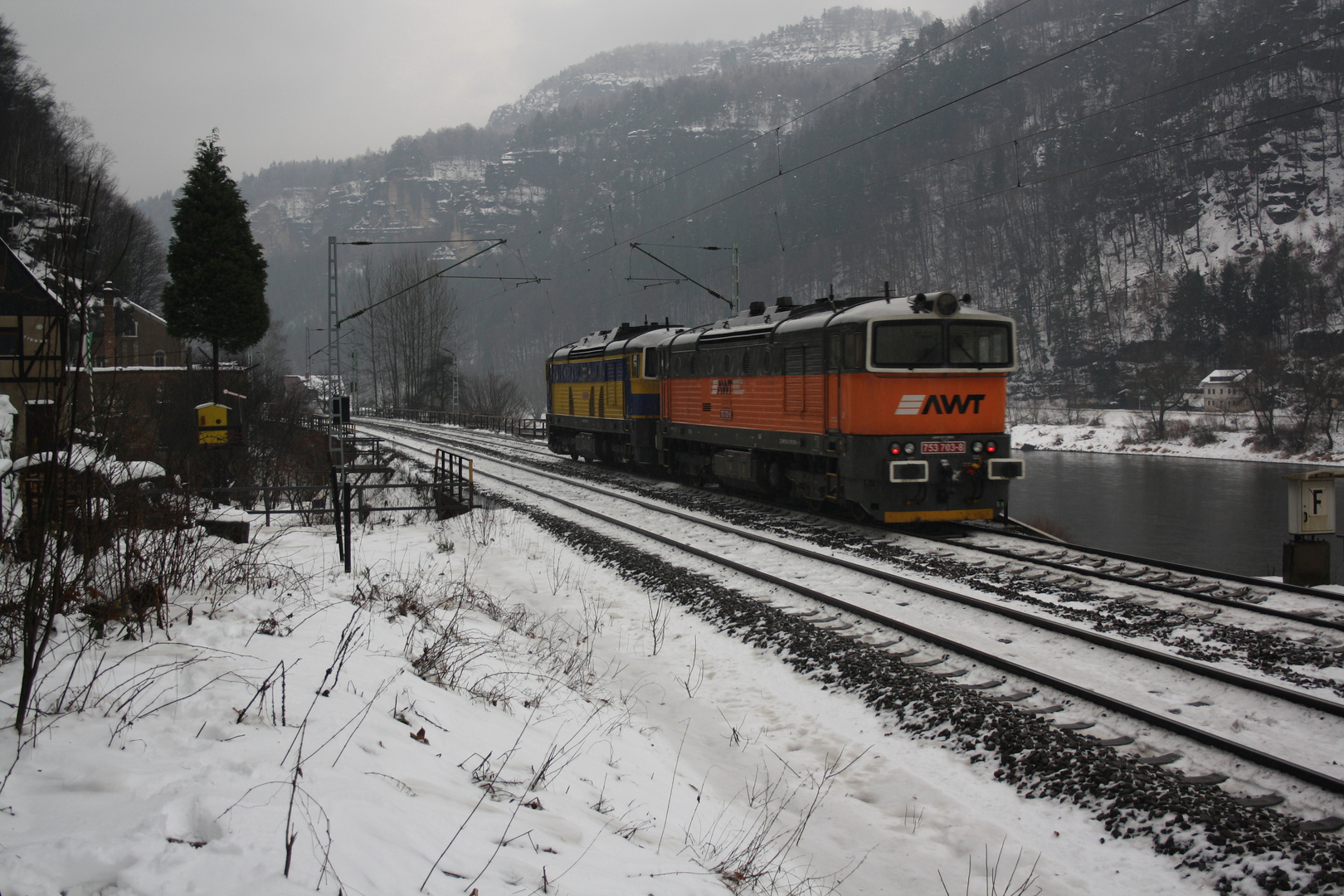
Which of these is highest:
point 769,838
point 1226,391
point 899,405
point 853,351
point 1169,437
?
point 1226,391

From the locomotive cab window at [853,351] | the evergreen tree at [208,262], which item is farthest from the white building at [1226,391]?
the evergreen tree at [208,262]

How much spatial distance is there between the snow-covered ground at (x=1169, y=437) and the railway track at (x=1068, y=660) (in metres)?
36.2

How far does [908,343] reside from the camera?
12.5 m

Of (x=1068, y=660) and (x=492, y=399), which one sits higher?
(x=492, y=399)

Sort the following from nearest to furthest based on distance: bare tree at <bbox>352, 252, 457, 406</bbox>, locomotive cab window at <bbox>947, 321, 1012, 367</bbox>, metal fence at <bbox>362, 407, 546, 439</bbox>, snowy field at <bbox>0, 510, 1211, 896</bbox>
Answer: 1. snowy field at <bbox>0, 510, 1211, 896</bbox>
2. locomotive cab window at <bbox>947, 321, 1012, 367</bbox>
3. metal fence at <bbox>362, 407, 546, 439</bbox>
4. bare tree at <bbox>352, 252, 457, 406</bbox>

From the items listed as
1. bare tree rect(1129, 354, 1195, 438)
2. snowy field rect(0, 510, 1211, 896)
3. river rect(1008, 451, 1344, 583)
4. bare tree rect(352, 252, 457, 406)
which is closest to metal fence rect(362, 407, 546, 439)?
bare tree rect(352, 252, 457, 406)

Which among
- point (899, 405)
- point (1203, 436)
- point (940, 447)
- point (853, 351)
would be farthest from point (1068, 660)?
Answer: point (1203, 436)

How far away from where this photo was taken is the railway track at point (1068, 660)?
16.6 ft

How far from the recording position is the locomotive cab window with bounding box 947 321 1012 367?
12.6 meters

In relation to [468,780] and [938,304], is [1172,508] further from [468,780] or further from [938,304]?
[468,780]

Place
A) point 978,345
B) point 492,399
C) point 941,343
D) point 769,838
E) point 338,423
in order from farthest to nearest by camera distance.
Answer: point 492,399, point 338,423, point 978,345, point 941,343, point 769,838

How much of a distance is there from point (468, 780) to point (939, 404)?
1010 centimetres

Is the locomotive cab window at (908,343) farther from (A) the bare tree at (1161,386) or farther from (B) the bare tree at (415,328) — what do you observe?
(B) the bare tree at (415,328)

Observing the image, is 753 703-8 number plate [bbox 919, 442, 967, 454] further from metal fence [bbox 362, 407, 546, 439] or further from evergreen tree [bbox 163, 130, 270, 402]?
metal fence [bbox 362, 407, 546, 439]
